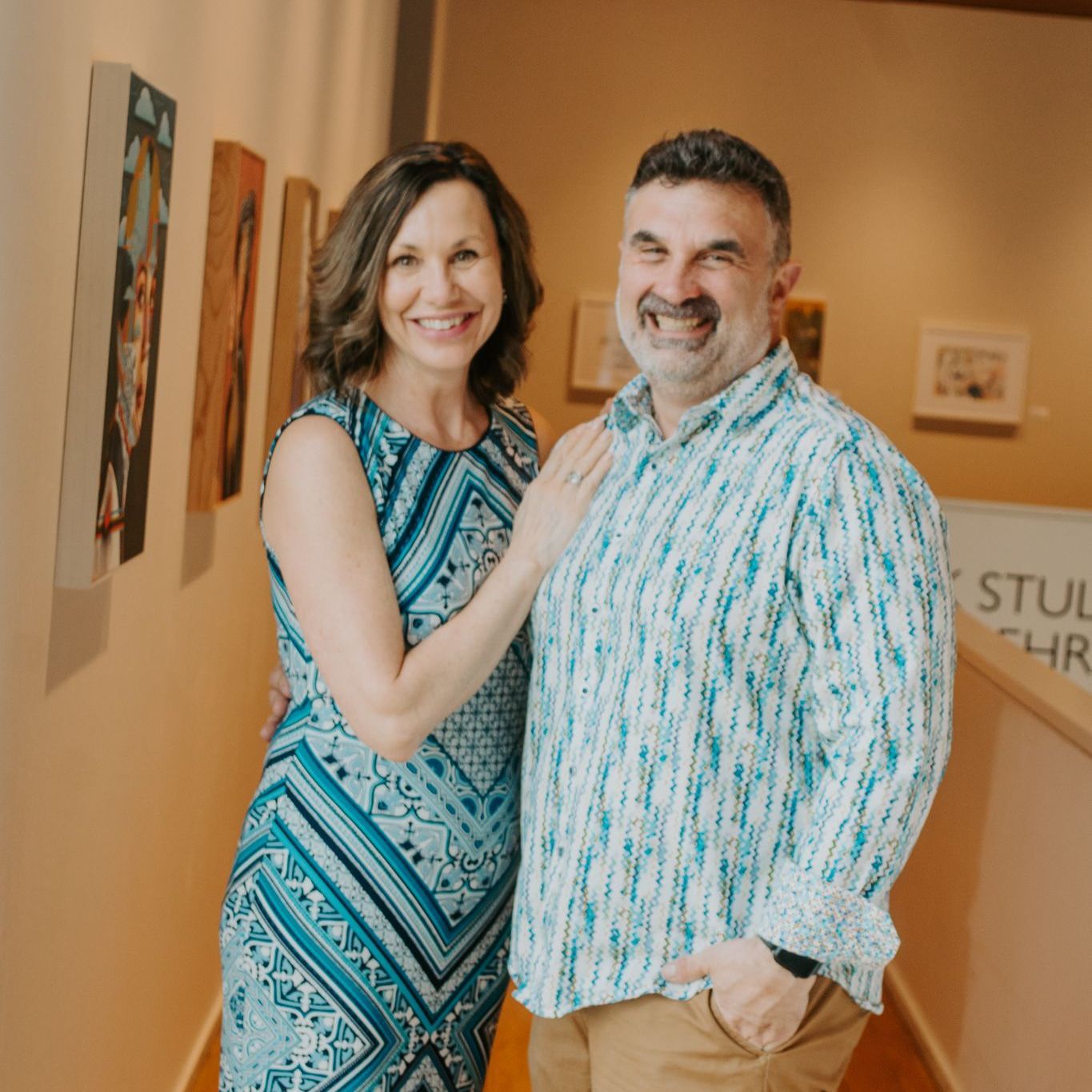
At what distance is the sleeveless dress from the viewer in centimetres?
218

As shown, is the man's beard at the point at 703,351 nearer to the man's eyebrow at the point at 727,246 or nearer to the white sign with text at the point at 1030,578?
the man's eyebrow at the point at 727,246

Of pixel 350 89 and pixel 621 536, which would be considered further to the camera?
pixel 350 89

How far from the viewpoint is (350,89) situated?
17.4ft

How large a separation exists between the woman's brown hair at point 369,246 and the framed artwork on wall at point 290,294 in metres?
1.78

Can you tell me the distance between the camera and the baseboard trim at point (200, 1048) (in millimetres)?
3694

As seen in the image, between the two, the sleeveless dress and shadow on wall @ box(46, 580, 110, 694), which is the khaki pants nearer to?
the sleeveless dress

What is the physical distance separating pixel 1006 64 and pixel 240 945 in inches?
407

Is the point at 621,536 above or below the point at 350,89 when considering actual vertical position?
below

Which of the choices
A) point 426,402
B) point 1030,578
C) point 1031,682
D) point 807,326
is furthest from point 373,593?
point 807,326

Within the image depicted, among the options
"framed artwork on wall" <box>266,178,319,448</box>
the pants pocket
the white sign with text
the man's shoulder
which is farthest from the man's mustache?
the white sign with text

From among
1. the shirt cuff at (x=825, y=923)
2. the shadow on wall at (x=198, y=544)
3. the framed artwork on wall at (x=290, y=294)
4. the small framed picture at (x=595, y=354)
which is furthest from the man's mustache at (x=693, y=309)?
the small framed picture at (x=595, y=354)

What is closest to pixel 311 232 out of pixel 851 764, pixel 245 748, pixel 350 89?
pixel 350 89

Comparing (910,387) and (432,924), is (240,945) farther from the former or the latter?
(910,387)

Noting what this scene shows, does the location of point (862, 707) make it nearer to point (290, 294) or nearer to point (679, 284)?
point (679, 284)
